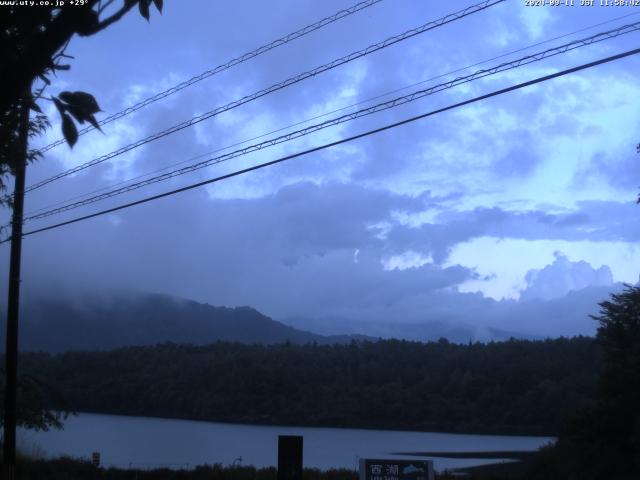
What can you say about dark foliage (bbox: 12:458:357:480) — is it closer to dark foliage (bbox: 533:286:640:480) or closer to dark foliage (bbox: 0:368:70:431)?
dark foliage (bbox: 0:368:70:431)

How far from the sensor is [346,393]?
50.5m

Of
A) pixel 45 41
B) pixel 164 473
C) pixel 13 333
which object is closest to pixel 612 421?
pixel 164 473

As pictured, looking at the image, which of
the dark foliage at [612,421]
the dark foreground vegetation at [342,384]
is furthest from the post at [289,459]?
the dark foreground vegetation at [342,384]

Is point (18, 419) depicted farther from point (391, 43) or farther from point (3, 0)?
point (3, 0)

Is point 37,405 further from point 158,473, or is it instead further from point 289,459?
point 289,459

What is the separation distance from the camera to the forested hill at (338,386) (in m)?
46.0

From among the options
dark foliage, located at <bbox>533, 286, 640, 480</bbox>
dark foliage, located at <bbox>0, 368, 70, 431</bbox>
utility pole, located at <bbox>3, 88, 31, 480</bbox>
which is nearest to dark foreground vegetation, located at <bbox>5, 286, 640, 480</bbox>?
dark foliage, located at <bbox>533, 286, 640, 480</bbox>

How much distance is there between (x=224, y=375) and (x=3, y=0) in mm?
48023

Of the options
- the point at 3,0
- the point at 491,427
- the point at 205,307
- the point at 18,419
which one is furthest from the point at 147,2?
the point at 205,307

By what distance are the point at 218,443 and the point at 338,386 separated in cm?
1796

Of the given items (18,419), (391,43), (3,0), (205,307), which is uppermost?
(205,307)

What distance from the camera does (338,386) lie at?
51375 millimetres

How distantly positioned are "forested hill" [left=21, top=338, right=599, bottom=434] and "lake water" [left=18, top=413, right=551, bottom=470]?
222cm

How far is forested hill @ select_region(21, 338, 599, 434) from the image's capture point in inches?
1812
